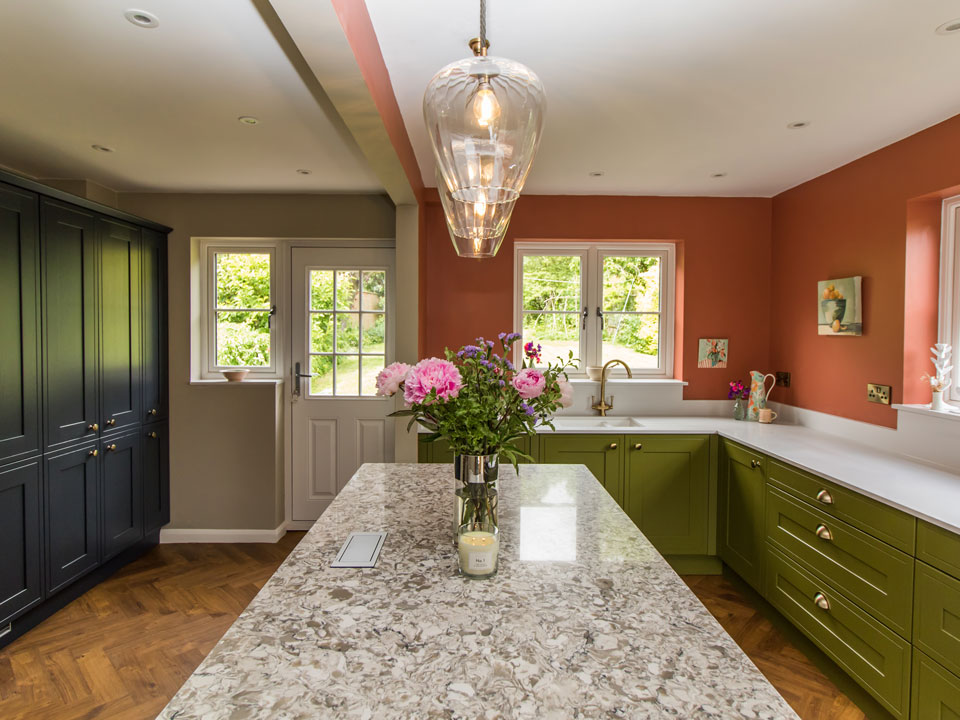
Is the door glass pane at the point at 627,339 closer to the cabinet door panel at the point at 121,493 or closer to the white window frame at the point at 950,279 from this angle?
the white window frame at the point at 950,279

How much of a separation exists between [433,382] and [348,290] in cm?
290

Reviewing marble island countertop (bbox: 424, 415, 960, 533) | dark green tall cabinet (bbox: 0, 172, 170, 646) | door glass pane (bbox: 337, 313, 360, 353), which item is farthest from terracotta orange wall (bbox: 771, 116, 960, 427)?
dark green tall cabinet (bbox: 0, 172, 170, 646)

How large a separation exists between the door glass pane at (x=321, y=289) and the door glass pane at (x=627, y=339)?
6.39 feet

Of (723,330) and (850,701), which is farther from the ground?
(723,330)

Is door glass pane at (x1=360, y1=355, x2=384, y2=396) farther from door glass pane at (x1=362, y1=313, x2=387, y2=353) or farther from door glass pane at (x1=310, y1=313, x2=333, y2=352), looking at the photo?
door glass pane at (x1=310, y1=313, x2=333, y2=352)

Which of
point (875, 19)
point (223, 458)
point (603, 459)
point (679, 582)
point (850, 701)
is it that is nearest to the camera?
point (679, 582)

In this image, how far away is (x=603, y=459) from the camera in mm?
3201

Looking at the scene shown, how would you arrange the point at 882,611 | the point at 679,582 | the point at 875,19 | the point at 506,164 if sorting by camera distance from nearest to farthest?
the point at 506,164 → the point at 679,582 → the point at 875,19 → the point at 882,611

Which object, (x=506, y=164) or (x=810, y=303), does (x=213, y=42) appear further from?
(x=810, y=303)

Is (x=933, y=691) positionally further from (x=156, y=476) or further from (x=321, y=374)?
(x=156, y=476)

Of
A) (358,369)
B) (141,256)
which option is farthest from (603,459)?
(141,256)

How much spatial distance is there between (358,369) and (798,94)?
9.76 feet

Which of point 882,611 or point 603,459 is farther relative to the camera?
point 603,459

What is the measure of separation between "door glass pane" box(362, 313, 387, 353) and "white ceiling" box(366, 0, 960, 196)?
4.32 ft
